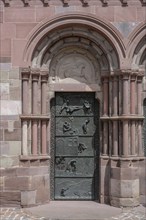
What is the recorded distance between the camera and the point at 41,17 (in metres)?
7.61

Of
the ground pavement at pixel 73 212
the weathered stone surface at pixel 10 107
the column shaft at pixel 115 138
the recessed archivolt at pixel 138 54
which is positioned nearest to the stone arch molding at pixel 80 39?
the recessed archivolt at pixel 138 54

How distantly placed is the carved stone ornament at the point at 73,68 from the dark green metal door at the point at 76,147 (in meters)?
0.33

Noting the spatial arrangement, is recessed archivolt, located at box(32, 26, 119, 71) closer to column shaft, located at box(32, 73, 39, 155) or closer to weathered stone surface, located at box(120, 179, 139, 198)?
column shaft, located at box(32, 73, 39, 155)

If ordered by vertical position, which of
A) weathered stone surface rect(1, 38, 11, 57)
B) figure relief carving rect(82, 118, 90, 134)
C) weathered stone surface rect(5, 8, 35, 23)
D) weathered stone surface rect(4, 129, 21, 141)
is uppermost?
weathered stone surface rect(5, 8, 35, 23)

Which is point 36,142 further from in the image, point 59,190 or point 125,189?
point 125,189

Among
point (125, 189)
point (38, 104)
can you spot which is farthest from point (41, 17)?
point (125, 189)

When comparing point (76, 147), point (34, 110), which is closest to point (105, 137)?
point (76, 147)

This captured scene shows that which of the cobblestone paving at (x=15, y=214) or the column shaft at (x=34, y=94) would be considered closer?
the cobblestone paving at (x=15, y=214)

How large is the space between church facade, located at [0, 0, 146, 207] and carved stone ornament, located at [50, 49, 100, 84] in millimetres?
21

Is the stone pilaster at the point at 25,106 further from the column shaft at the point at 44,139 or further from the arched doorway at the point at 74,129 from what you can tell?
the arched doorway at the point at 74,129

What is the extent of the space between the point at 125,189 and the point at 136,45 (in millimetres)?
2802

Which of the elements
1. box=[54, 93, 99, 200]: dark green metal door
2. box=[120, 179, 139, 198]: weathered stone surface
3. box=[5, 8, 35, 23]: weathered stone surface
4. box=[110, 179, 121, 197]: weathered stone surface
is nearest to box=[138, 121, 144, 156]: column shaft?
box=[120, 179, 139, 198]: weathered stone surface

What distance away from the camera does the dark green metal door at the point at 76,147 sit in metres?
8.04

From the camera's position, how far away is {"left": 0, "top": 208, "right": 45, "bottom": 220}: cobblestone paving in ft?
22.2
